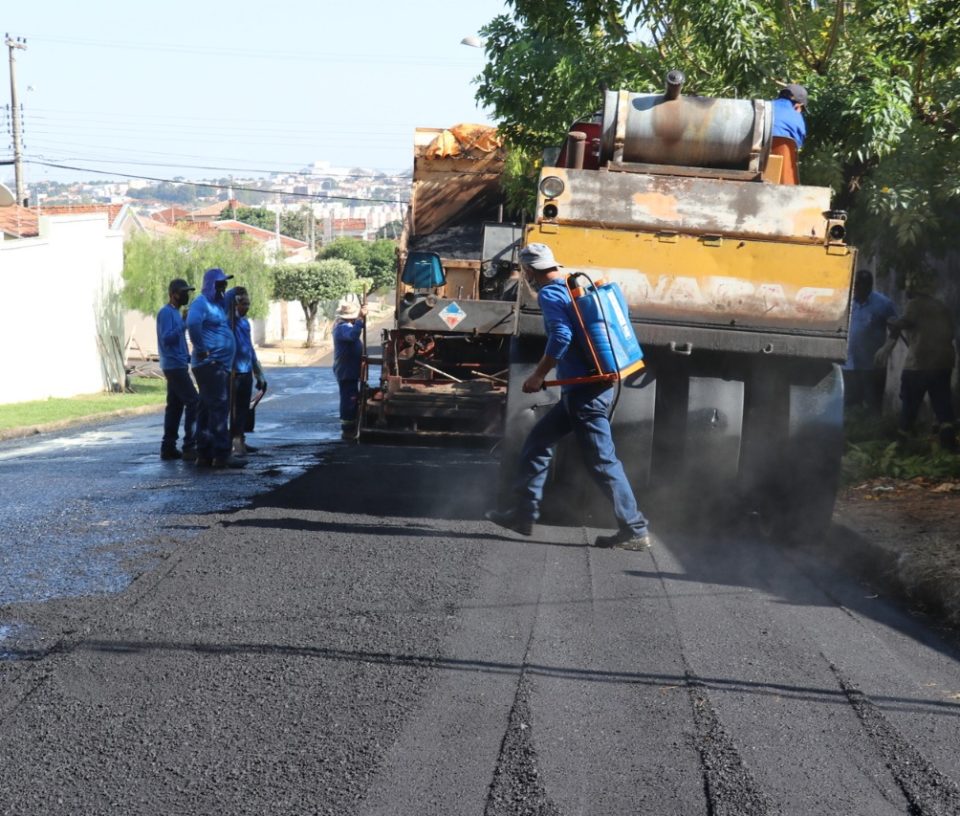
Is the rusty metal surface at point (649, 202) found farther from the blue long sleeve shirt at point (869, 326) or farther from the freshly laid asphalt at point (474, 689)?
the blue long sleeve shirt at point (869, 326)

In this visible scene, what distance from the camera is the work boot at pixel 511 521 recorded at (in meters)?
7.86

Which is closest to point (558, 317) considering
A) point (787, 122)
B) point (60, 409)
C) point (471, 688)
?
point (787, 122)

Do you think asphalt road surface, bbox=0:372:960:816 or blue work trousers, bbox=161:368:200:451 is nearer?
asphalt road surface, bbox=0:372:960:816

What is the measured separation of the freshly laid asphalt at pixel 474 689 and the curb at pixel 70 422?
12119mm

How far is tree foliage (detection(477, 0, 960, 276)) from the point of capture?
10.6 m

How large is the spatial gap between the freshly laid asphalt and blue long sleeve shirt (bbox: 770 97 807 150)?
3.04 meters

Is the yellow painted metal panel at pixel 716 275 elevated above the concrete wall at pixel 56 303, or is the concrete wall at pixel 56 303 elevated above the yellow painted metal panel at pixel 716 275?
the yellow painted metal panel at pixel 716 275

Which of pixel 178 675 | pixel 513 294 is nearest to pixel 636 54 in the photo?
pixel 513 294

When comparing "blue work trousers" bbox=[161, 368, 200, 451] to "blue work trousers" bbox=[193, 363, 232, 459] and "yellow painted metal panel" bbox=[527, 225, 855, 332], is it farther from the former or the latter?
"yellow painted metal panel" bbox=[527, 225, 855, 332]

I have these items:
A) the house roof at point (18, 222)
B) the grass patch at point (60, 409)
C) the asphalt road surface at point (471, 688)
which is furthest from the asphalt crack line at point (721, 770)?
the house roof at point (18, 222)

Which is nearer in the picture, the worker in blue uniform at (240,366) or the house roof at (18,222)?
the worker in blue uniform at (240,366)

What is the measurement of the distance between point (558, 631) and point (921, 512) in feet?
13.8

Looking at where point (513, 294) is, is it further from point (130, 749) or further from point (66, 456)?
point (130, 749)

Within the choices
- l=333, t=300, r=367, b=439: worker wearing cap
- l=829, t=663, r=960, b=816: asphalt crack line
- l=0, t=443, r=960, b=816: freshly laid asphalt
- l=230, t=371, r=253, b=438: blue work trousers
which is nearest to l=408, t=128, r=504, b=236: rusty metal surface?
l=333, t=300, r=367, b=439: worker wearing cap
